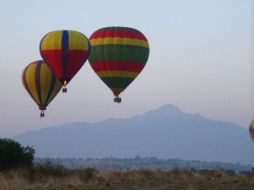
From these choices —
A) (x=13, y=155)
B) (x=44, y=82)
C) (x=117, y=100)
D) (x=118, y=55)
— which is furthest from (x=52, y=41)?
(x=13, y=155)

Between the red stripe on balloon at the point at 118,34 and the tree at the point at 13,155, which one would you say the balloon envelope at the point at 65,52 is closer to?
the red stripe on balloon at the point at 118,34

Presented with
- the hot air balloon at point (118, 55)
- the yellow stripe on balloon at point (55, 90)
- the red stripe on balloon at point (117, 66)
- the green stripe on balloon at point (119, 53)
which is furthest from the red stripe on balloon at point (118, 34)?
the yellow stripe on balloon at point (55, 90)

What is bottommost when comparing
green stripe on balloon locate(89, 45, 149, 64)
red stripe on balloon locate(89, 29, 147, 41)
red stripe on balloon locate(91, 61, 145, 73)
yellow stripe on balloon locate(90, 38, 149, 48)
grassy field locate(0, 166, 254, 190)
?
grassy field locate(0, 166, 254, 190)

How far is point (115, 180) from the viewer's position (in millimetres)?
34281

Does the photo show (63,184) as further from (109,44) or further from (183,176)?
(109,44)

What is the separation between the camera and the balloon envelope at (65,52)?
1949 inches

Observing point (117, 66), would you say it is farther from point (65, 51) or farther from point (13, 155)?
point (13, 155)

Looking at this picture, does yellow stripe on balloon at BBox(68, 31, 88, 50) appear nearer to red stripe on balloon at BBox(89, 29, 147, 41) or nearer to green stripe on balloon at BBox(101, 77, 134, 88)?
red stripe on balloon at BBox(89, 29, 147, 41)

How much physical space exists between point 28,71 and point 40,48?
229 inches

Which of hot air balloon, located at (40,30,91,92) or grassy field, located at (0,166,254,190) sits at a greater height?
hot air balloon, located at (40,30,91,92)

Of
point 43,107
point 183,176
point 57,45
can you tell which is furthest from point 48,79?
point 183,176

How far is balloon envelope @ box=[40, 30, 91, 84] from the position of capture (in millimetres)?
49500

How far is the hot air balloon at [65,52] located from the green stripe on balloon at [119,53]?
6.60 ft

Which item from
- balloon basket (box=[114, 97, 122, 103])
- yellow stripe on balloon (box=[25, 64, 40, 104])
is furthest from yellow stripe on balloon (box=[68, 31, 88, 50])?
yellow stripe on balloon (box=[25, 64, 40, 104])
